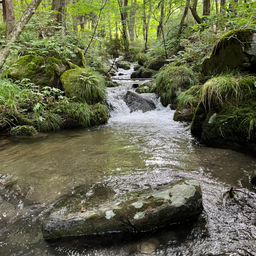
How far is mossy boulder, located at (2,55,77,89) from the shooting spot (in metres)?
6.99

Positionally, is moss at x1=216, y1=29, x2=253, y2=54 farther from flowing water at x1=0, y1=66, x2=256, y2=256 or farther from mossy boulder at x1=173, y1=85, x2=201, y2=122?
flowing water at x1=0, y1=66, x2=256, y2=256

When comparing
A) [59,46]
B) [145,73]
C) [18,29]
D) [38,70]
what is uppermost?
[59,46]

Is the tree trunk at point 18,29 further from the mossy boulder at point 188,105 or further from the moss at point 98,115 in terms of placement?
the mossy boulder at point 188,105

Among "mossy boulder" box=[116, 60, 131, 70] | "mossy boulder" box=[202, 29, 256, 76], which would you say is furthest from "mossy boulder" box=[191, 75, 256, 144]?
"mossy boulder" box=[116, 60, 131, 70]

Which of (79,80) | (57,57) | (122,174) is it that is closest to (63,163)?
(122,174)

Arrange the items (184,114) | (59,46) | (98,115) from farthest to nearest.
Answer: (59,46), (98,115), (184,114)

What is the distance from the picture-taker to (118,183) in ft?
8.84

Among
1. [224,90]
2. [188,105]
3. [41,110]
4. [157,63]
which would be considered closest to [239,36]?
[224,90]

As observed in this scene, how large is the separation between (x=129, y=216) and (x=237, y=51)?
488 centimetres

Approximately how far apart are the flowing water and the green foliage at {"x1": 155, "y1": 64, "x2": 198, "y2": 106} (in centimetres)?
289

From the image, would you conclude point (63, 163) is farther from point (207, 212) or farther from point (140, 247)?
point (207, 212)

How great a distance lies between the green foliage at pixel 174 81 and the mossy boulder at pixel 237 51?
97.8 inches

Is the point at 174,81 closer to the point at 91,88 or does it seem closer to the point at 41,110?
the point at 91,88

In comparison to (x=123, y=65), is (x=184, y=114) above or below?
below
